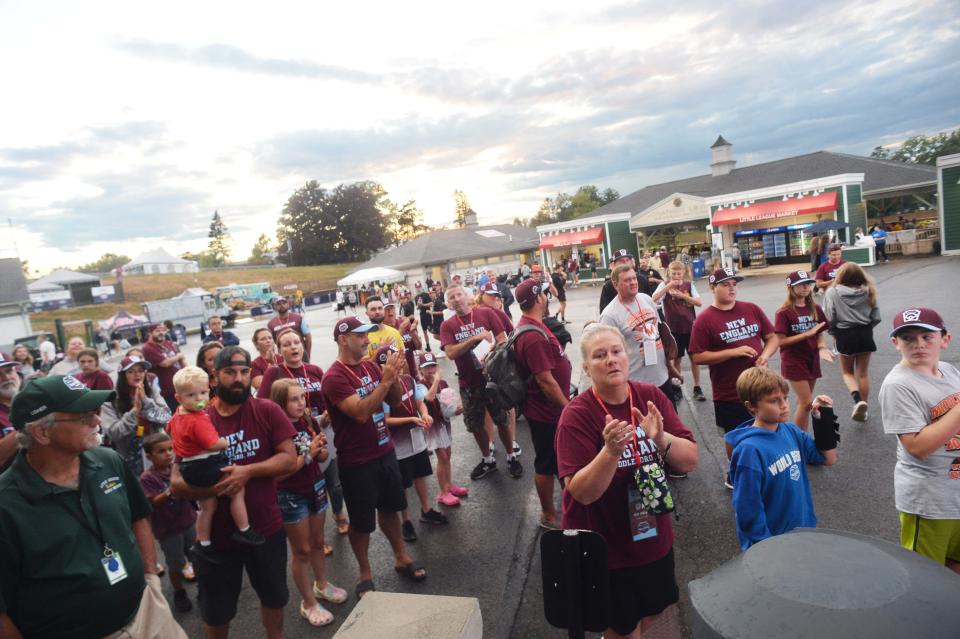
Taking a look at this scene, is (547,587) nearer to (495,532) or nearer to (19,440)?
(19,440)

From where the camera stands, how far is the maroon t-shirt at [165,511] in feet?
13.1

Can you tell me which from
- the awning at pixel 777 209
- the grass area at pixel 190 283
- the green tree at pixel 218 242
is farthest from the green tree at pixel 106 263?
the awning at pixel 777 209

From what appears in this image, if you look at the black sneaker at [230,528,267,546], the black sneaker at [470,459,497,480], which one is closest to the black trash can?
the black sneaker at [230,528,267,546]

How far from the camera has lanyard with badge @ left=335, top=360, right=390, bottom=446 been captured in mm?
3801

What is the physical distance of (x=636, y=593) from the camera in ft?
7.85

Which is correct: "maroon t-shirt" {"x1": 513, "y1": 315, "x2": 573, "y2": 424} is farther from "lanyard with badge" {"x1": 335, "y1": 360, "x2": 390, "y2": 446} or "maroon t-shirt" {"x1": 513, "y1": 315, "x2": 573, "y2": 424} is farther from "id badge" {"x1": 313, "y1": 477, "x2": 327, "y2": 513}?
"id badge" {"x1": 313, "y1": 477, "x2": 327, "y2": 513}

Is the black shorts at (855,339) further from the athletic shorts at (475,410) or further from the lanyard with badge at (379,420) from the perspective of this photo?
the lanyard with badge at (379,420)

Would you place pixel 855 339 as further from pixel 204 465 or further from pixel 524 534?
pixel 204 465

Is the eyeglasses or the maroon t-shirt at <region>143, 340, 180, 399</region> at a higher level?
the eyeglasses

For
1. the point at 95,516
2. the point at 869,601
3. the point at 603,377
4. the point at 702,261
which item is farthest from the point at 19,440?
the point at 702,261

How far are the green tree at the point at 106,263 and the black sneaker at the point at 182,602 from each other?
148572 millimetres

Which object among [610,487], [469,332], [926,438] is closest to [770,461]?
[926,438]

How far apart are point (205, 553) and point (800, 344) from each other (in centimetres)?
519

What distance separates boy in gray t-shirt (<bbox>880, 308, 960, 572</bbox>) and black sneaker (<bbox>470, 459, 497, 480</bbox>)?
3.74 metres
